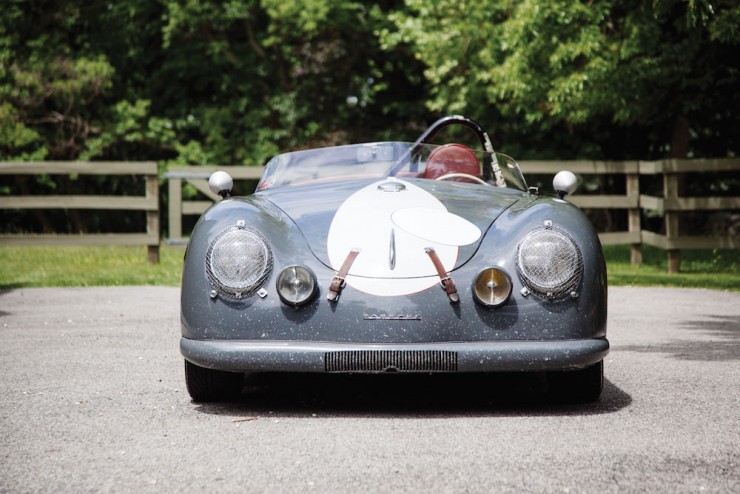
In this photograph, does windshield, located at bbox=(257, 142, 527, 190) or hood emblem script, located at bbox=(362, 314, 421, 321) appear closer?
hood emblem script, located at bbox=(362, 314, 421, 321)

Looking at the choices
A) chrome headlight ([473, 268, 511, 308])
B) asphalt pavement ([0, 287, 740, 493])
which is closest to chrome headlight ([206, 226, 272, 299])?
asphalt pavement ([0, 287, 740, 493])

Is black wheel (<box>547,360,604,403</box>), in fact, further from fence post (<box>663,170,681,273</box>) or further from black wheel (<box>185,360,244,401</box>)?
fence post (<box>663,170,681,273</box>)

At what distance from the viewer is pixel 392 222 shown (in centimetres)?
452

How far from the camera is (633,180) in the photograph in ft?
42.2

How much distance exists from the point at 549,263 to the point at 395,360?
77 cm

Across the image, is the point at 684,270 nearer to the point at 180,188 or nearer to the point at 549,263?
the point at 180,188

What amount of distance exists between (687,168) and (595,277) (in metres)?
8.03

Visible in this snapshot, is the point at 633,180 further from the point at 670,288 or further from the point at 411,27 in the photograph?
the point at 411,27

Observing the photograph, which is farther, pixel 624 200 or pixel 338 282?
pixel 624 200

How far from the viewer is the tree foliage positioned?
58.0 ft

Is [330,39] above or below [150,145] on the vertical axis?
above

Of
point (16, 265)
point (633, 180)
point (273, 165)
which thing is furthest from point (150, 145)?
point (273, 165)

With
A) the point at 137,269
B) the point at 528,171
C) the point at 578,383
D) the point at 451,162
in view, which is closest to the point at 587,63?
the point at 528,171

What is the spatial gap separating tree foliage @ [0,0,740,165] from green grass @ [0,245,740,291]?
3.18m
